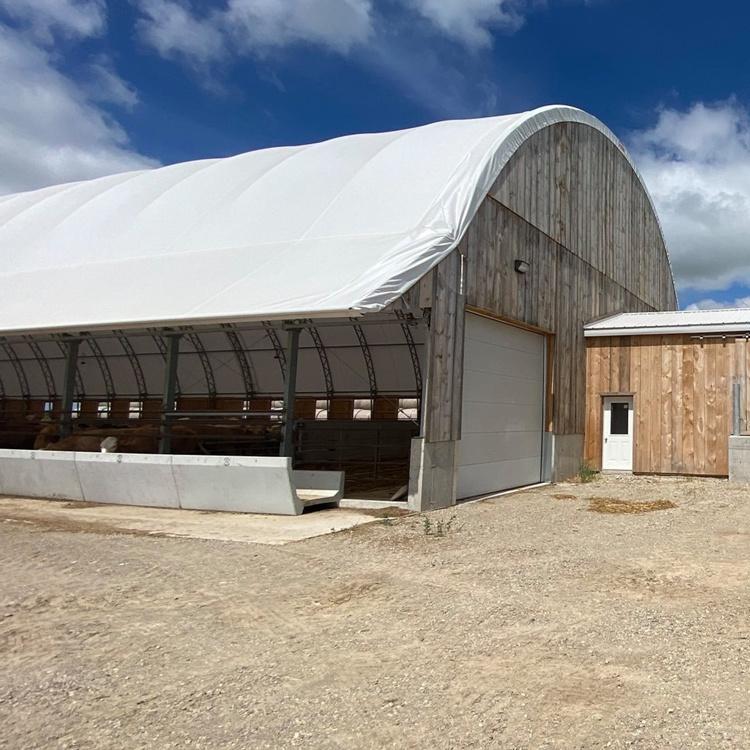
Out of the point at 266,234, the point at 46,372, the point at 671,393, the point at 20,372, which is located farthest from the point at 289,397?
the point at 20,372

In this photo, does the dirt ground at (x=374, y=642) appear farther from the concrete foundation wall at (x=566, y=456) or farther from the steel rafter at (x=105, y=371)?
the steel rafter at (x=105, y=371)

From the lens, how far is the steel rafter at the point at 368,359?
695 inches

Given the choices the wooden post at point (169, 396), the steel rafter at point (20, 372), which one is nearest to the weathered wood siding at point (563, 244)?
the wooden post at point (169, 396)

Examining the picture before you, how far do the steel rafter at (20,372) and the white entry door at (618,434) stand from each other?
17.6 meters

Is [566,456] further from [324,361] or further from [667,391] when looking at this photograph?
[324,361]

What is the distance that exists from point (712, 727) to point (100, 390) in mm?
21294

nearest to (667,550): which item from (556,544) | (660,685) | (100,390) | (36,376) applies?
(556,544)

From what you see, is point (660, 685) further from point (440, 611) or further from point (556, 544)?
point (556, 544)

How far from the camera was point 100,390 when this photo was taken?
878 inches

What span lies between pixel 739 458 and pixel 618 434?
270 centimetres

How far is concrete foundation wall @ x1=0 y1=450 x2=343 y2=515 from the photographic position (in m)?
10.2

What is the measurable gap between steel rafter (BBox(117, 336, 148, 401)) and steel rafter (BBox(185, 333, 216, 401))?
2.14m

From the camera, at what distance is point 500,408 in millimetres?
14016

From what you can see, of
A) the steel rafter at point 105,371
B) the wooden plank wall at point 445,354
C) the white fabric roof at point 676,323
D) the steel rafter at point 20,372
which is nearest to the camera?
the wooden plank wall at point 445,354
